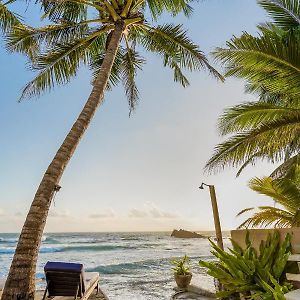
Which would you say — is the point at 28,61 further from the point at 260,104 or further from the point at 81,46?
the point at 260,104

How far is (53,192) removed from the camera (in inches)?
191

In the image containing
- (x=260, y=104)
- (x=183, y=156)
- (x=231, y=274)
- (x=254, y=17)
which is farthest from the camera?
(x=183, y=156)

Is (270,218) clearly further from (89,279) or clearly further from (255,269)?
(89,279)

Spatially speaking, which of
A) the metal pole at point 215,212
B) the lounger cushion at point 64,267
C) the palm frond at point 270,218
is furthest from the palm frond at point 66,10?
the palm frond at point 270,218

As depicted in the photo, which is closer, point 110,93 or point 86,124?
point 86,124

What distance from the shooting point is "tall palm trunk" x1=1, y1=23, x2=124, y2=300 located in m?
4.20

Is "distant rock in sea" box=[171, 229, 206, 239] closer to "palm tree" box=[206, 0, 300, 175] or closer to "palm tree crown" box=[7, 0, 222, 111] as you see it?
"palm tree crown" box=[7, 0, 222, 111]

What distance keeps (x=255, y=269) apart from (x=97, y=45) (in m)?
7.32

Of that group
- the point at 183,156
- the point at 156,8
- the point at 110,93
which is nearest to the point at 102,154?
the point at 183,156

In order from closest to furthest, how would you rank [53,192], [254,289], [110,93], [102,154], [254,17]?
[254,289] < [53,192] < [254,17] < [110,93] < [102,154]

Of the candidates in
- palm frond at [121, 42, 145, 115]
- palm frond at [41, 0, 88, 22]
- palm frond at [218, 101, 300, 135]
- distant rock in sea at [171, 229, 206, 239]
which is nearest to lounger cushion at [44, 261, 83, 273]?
palm frond at [218, 101, 300, 135]

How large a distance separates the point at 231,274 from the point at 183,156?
30.6ft

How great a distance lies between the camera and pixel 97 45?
9023 millimetres

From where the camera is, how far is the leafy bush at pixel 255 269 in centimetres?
417
